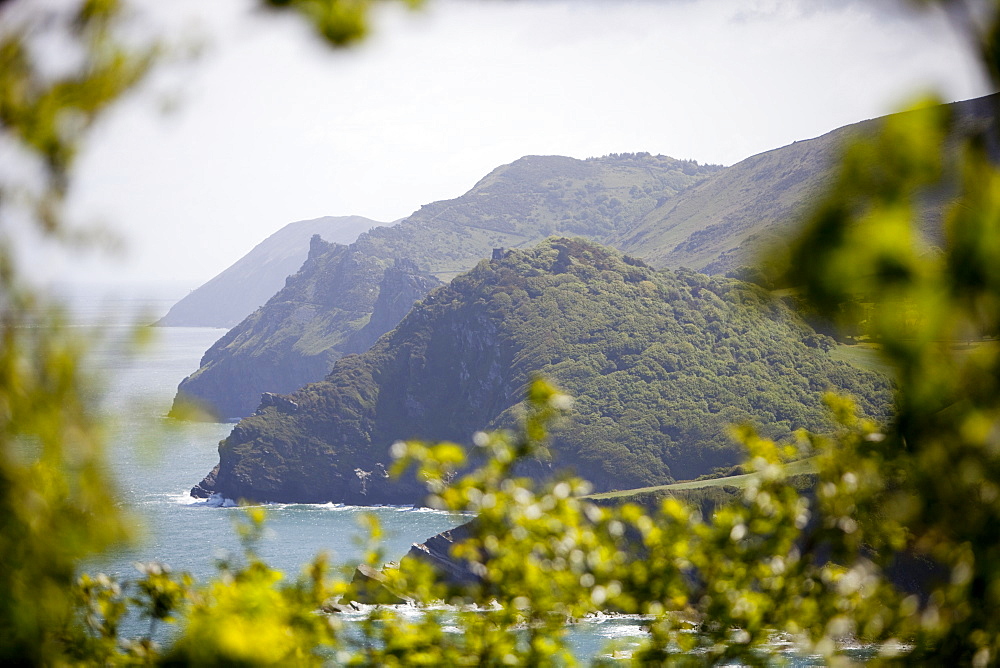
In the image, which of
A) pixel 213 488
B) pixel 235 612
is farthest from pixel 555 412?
pixel 213 488

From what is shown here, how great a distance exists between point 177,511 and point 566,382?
52.1 meters

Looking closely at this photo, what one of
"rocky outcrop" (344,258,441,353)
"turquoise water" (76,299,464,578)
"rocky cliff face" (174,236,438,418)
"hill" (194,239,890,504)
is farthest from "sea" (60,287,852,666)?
"rocky outcrop" (344,258,441,353)

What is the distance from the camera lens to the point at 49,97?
2250 millimetres

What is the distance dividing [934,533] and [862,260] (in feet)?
2.49

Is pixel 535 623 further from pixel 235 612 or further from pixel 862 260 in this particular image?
pixel 862 260

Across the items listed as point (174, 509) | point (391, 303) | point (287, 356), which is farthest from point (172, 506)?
point (287, 356)

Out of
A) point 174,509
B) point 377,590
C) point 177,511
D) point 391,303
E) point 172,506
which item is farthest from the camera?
point 391,303

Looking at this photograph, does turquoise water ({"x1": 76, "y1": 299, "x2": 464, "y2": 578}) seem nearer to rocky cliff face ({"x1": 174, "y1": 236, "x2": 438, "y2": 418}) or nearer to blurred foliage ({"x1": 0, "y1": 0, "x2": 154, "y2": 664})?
blurred foliage ({"x1": 0, "y1": 0, "x2": 154, "y2": 664})

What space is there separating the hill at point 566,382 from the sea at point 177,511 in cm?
939

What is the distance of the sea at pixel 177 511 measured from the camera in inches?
91.1

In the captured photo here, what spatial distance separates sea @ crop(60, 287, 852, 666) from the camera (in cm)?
231

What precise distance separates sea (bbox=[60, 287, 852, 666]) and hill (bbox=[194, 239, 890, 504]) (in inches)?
370

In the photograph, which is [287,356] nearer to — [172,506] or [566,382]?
[566,382]

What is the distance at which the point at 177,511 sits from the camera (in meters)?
90.3
